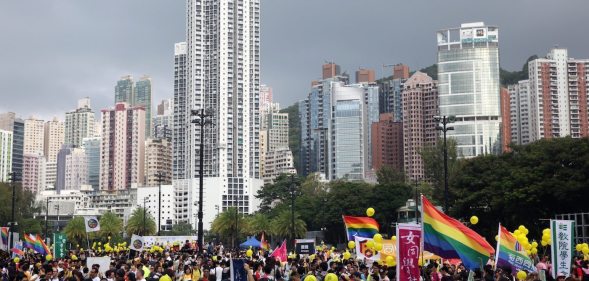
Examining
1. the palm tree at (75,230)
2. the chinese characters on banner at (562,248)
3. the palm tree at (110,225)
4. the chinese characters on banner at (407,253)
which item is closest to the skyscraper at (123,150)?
the palm tree at (110,225)

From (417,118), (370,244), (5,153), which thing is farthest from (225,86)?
(370,244)

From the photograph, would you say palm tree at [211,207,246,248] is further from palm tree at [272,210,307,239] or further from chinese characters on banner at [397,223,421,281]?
chinese characters on banner at [397,223,421,281]

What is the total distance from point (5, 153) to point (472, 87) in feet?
371

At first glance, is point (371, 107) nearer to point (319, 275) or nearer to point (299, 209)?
point (299, 209)

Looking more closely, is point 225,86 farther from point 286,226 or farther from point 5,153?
point 5,153

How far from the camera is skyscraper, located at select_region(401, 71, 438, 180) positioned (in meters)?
148

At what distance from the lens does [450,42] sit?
14500 centimetres

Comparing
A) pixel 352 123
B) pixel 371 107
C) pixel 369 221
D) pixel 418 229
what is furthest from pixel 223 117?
pixel 418 229

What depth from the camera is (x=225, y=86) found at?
5310 inches

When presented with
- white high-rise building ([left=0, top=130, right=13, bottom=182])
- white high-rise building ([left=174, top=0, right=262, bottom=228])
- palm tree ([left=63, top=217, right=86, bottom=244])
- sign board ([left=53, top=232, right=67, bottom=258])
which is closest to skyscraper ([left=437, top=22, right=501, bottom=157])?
white high-rise building ([left=174, top=0, right=262, bottom=228])

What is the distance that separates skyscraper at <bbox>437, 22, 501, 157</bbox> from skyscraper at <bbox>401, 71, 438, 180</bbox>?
652cm

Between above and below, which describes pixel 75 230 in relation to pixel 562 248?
below

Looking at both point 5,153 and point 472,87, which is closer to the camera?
point 472,87

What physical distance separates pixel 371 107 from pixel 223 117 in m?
43.8
